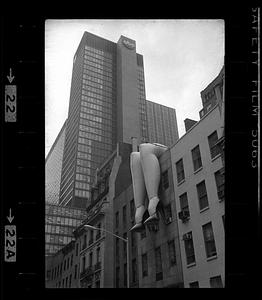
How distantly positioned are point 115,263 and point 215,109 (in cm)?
993

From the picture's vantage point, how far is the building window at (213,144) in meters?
20.1

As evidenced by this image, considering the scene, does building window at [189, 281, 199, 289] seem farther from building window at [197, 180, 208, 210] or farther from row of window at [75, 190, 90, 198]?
row of window at [75, 190, 90, 198]

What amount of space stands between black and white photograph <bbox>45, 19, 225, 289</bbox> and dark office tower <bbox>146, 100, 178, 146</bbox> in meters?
0.06

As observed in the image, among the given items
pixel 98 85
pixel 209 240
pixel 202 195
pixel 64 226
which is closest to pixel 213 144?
pixel 202 195

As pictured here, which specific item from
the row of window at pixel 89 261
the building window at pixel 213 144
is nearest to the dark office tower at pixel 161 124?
the building window at pixel 213 144

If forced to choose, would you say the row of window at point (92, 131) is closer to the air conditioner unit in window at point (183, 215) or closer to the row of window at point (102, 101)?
the row of window at point (102, 101)

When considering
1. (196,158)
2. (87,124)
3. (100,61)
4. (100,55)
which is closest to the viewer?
(87,124)

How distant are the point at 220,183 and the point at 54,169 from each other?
8318 millimetres

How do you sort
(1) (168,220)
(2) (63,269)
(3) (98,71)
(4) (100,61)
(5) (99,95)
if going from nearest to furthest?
1. (2) (63,269)
2. (1) (168,220)
3. (5) (99,95)
4. (3) (98,71)
5. (4) (100,61)

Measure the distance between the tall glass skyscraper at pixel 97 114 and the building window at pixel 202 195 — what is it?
3059 millimetres

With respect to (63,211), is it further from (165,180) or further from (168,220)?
(165,180)

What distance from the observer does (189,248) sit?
20.1 meters
